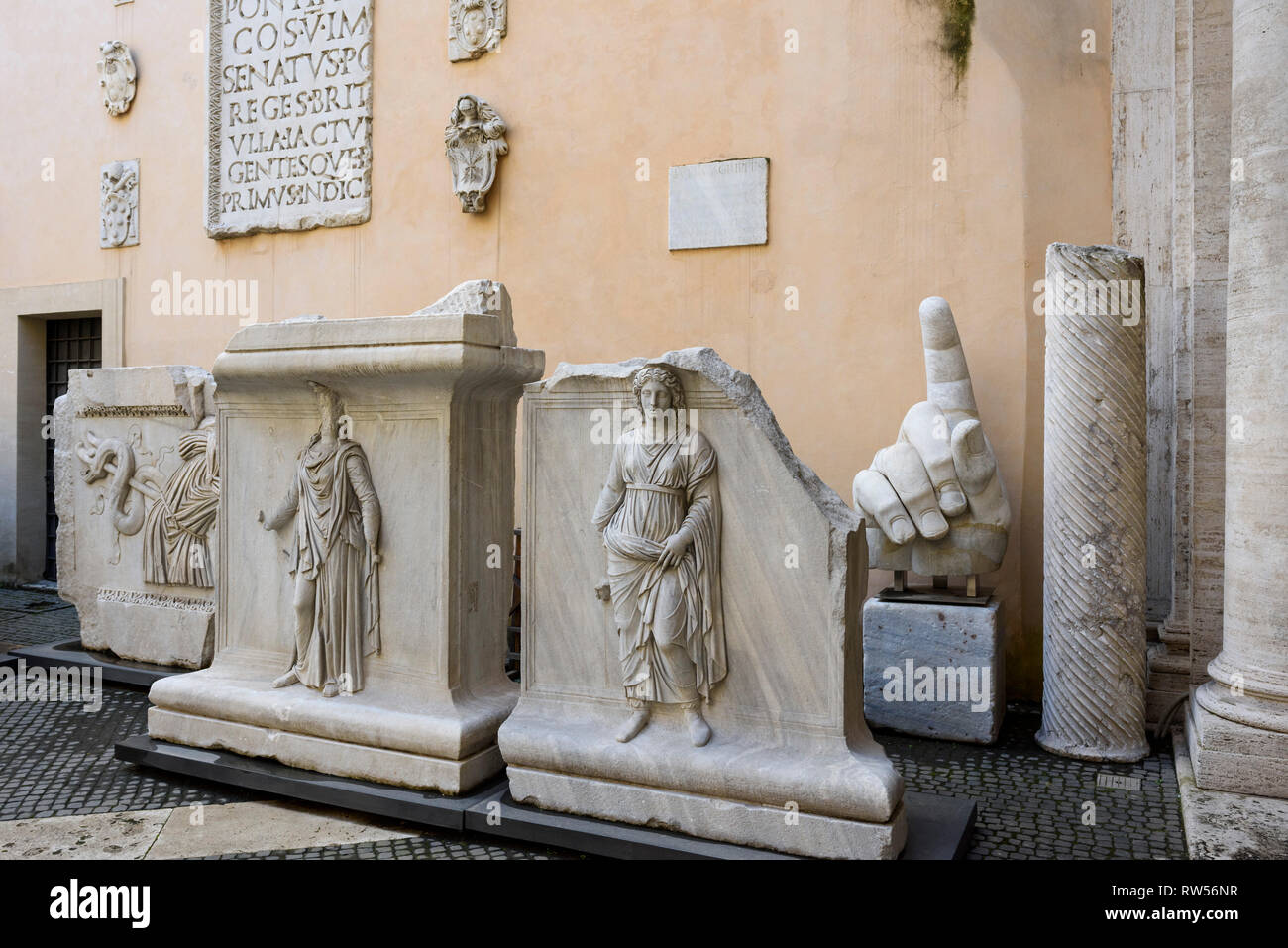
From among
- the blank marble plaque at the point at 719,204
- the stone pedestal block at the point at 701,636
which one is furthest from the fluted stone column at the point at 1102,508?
the blank marble plaque at the point at 719,204

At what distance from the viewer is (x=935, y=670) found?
4934 mm

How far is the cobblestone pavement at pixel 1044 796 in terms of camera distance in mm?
3562

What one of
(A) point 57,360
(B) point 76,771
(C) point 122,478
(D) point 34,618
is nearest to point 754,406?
(B) point 76,771

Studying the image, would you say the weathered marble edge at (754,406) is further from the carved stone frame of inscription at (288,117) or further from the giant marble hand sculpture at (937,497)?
the carved stone frame of inscription at (288,117)

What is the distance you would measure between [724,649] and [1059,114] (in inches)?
153

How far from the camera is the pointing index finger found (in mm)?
5184

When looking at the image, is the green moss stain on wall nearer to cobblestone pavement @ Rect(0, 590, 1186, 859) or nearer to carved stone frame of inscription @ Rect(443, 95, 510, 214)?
carved stone frame of inscription @ Rect(443, 95, 510, 214)

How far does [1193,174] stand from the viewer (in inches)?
187

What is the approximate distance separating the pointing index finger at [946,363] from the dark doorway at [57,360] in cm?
766

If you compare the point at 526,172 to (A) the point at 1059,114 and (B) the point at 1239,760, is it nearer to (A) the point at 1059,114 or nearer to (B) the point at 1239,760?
(A) the point at 1059,114

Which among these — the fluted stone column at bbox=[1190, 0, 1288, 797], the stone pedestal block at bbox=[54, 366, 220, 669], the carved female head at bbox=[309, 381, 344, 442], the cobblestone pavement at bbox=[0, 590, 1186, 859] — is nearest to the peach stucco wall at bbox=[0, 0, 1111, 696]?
the cobblestone pavement at bbox=[0, 590, 1186, 859]

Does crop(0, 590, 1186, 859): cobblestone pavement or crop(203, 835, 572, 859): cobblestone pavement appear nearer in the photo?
crop(203, 835, 572, 859): cobblestone pavement

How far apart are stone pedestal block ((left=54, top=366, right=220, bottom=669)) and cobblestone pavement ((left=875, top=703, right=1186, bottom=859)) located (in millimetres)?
3808

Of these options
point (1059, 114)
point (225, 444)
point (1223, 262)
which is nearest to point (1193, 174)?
point (1223, 262)
